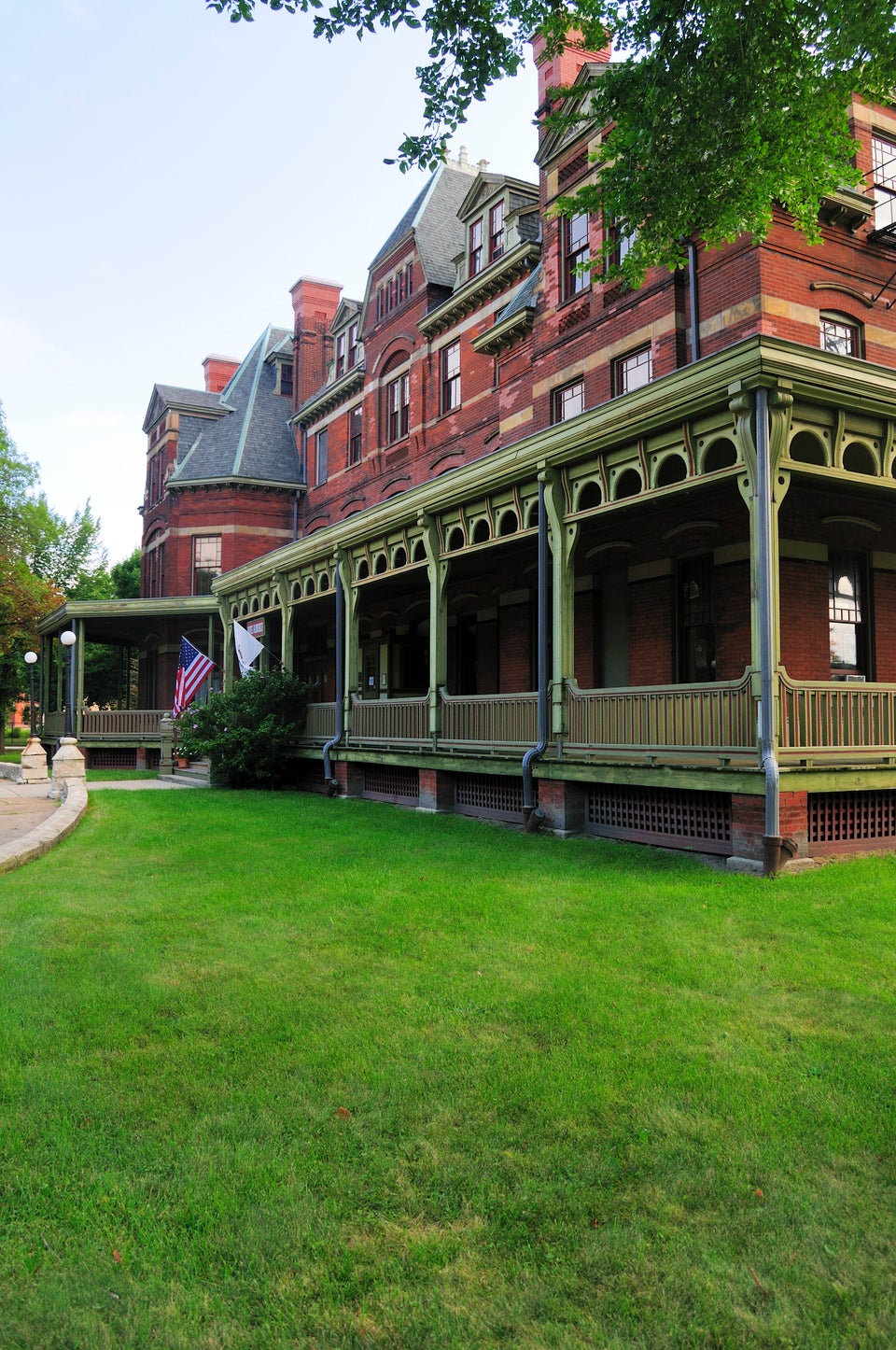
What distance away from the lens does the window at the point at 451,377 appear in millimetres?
22406

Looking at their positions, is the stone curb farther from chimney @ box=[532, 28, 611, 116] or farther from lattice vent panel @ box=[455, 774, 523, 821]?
chimney @ box=[532, 28, 611, 116]

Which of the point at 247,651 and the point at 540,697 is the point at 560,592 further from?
the point at 247,651

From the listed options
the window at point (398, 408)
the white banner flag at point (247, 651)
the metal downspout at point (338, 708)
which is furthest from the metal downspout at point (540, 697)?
the window at point (398, 408)

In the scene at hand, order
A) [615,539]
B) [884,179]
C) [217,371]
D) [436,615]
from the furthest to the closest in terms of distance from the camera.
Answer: [217,371] → [884,179] → [615,539] → [436,615]

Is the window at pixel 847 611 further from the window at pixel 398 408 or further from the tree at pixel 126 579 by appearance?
the tree at pixel 126 579

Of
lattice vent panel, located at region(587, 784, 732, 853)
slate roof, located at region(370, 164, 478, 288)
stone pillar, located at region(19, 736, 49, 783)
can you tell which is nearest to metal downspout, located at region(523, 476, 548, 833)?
lattice vent panel, located at region(587, 784, 732, 853)

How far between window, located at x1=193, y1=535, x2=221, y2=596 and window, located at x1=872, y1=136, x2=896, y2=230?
23093mm

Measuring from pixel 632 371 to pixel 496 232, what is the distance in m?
7.47

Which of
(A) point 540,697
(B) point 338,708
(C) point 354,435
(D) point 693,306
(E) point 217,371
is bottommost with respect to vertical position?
(B) point 338,708

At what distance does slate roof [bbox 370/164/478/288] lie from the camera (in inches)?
960

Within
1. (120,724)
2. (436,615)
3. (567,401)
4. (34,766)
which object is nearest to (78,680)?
(120,724)

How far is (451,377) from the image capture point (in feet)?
74.4

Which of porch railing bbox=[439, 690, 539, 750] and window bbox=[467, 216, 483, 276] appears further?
window bbox=[467, 216, 483, 276]

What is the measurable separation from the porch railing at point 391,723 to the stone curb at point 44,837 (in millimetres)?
4860
